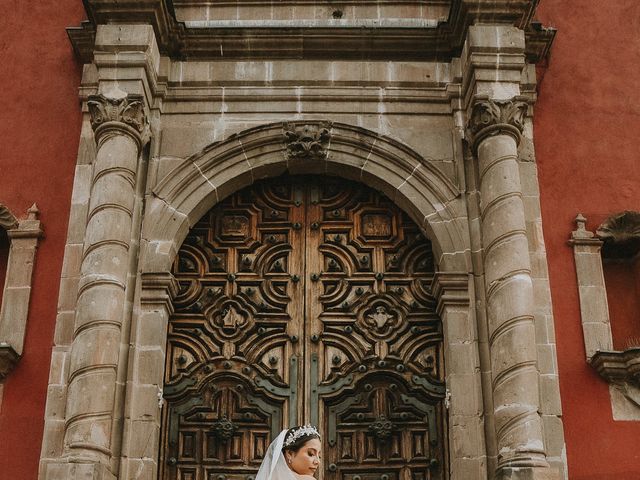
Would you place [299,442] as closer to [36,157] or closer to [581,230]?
[581,230]

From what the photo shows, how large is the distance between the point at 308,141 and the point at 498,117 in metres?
1.69

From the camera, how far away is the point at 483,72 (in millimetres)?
8930

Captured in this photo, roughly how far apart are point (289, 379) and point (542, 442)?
87.4 inches

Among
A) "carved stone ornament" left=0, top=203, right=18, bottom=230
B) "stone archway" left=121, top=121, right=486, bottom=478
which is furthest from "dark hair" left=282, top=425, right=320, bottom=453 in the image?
"carved stone ornament" left=0, top=203, right=18, bottom=230

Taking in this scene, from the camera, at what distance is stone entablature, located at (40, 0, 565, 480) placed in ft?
26.3

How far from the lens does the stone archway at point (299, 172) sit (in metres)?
8.24

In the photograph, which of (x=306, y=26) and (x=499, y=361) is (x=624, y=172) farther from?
(x=306, y=26)

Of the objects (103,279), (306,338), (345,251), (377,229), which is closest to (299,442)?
(103,279)

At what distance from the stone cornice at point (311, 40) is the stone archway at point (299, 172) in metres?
0.79

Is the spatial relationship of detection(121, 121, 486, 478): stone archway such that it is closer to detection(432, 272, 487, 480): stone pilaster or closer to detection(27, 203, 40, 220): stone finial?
detection(432, 272, 487, 480): stone pilaster

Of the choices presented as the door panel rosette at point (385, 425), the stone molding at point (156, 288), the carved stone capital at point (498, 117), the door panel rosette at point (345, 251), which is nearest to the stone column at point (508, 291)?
the carved stone capital at point (498, 117)

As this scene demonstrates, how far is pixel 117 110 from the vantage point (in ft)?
28.7

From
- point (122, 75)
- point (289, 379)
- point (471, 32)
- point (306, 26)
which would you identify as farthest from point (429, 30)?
point (289, 379)

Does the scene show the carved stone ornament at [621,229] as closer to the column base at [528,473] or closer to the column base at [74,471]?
the column base at [528,473]
